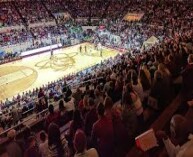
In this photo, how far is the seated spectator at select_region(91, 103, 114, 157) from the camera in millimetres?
5641

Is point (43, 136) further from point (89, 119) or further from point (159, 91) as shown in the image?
point (159, 91)

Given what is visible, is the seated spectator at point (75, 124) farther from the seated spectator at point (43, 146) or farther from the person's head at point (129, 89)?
the person's head at point (129, 89)

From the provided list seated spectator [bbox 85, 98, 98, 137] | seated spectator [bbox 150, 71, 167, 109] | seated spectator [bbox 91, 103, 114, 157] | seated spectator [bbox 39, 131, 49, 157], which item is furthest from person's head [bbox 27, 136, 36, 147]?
seated spectator [bbox 150, 71, 167, 109]

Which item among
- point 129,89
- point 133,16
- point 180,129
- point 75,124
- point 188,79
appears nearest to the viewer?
point 180,129

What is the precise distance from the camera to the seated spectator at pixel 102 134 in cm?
564

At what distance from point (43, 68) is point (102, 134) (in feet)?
94.8

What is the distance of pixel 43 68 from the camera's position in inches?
1336

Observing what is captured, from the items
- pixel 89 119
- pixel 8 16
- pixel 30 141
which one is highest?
pixel 89 119

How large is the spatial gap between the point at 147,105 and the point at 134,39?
32022 millimetres

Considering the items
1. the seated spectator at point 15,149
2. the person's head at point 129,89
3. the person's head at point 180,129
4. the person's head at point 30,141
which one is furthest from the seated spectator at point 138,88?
the person's head at point 180,129

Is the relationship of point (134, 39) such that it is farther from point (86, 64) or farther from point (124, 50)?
point (86, 64)

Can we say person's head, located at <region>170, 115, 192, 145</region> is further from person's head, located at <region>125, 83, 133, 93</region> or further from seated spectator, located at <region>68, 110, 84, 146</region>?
seated spectator, located at <region>68, 110, 84, 146</region>

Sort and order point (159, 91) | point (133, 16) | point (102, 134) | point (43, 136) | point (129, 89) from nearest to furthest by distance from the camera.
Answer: point (102, 134)
point (43, 136)
point (129, 89)
point (159, 91)
point (133, 16)

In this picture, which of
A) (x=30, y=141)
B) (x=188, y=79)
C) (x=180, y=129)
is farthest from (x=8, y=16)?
(x=180, y=129)
